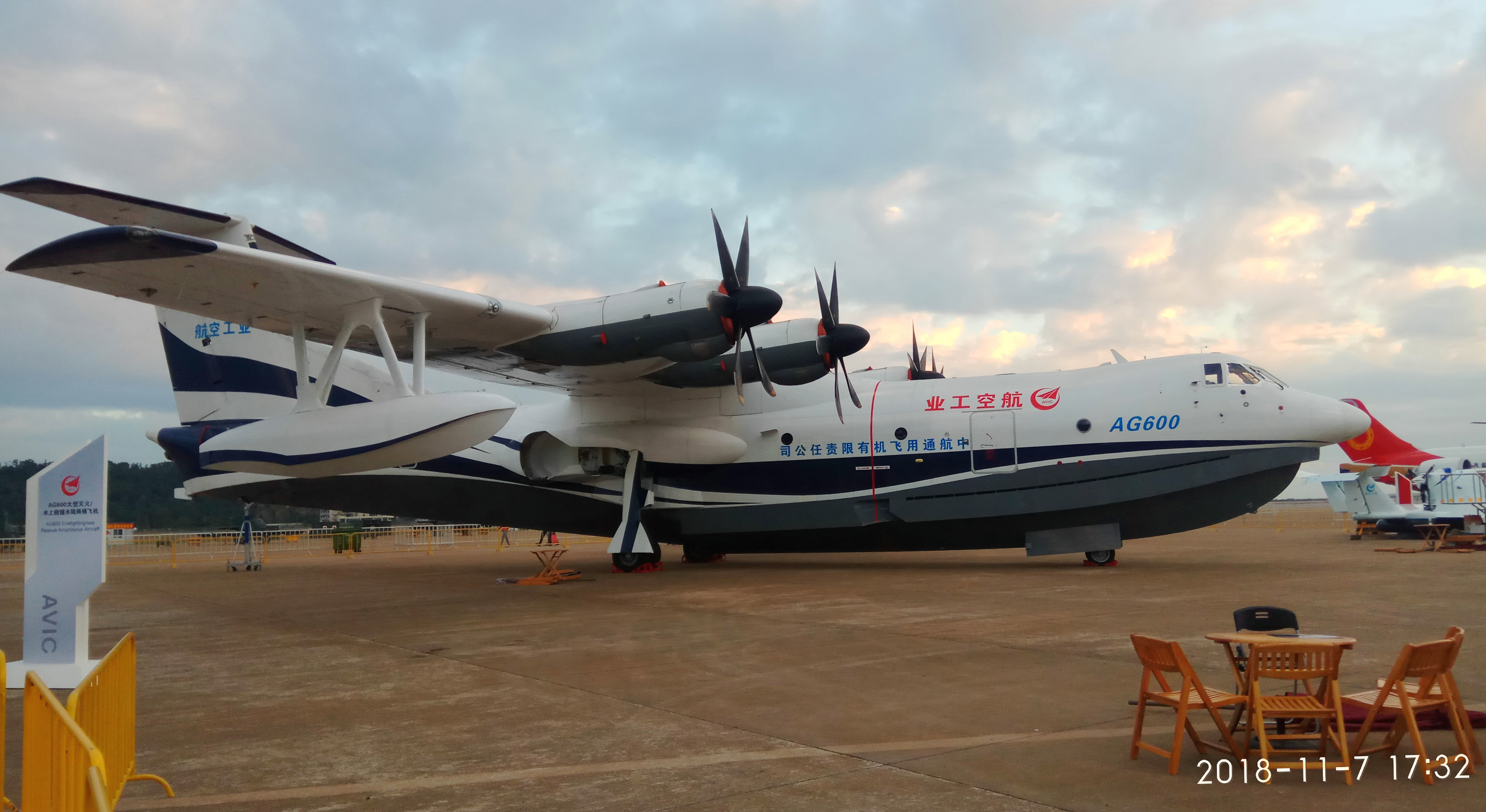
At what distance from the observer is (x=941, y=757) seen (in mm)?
4914

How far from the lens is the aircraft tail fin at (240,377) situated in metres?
15.7

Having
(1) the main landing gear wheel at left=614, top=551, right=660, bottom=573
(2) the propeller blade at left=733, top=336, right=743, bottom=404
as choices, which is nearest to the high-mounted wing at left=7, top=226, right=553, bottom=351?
(2) the propeller blade at left=733, top=336, right=743, bottom=404

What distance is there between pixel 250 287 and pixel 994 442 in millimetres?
11422

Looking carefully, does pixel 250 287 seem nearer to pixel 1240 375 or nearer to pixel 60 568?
pixel 60 568

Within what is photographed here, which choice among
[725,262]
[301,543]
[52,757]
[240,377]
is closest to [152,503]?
[301,543]

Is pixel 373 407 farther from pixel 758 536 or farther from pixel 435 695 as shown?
pixel 758 536

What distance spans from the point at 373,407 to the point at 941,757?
917 centimetres

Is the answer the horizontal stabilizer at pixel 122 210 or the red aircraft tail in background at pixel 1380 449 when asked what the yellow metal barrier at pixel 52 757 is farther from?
the red aircraft tail in background at pixel 1380 449

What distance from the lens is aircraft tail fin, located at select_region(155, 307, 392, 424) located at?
15695 mm

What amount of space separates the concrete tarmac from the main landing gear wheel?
241 cm

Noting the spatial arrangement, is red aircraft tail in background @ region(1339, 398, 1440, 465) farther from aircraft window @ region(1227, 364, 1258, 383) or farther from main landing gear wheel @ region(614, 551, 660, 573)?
main landing gear wheel @ region(614, 551, 660, 573)

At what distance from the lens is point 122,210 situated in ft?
36.9

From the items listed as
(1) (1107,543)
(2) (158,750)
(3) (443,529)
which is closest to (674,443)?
(1) (1107,543)

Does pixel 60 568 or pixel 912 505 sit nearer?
pixel 60 568
